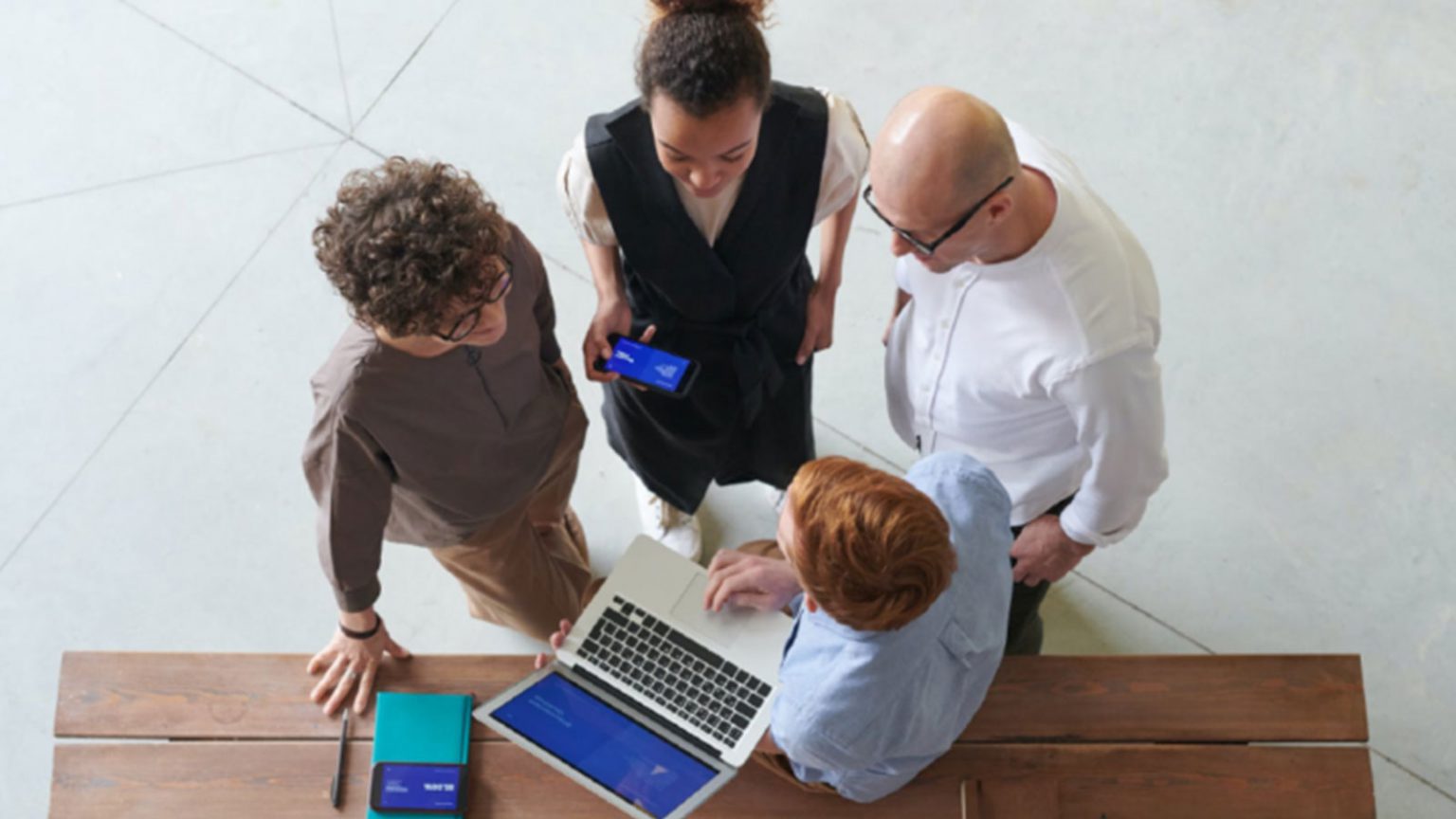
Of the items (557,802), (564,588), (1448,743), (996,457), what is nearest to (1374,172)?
(1448,743)

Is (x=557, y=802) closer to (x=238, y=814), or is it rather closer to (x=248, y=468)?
(x=238, y=814)

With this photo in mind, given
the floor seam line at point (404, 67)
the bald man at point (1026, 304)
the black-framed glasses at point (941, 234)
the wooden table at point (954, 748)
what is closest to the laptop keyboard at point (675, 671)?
the wooden table at point (954, 748)

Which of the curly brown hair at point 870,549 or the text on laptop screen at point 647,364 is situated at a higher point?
the curly brown hair at point 870,549

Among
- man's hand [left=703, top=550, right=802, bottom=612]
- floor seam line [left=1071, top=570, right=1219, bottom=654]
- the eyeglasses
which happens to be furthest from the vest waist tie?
floor seam line [left=1071, top=570, right=1219, bottom=654]

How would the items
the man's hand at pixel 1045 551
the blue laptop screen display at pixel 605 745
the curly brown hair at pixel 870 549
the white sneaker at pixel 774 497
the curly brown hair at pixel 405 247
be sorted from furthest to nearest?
the white sneaker at pixel 774 497
the man's hand at pixel 1045 551
the blue laptop screen display at pixel 605 745
the curly brown hair at pixel 405 247
the curly brown hair at pixel 870 549

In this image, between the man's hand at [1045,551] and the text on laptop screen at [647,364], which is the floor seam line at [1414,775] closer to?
the man's hand at [1045,551]

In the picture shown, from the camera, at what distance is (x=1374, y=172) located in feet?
10.6

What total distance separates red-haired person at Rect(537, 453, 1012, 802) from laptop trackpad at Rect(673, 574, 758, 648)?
178mm

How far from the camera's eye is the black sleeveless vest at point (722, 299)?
1.90 m

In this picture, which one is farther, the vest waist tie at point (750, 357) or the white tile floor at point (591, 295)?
the white tile floor at point (591, 295)

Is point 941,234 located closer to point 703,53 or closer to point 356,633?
point 703,53

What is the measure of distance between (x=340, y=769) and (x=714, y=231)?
1019mm

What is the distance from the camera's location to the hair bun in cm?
169

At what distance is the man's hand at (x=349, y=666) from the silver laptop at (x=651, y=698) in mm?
238
